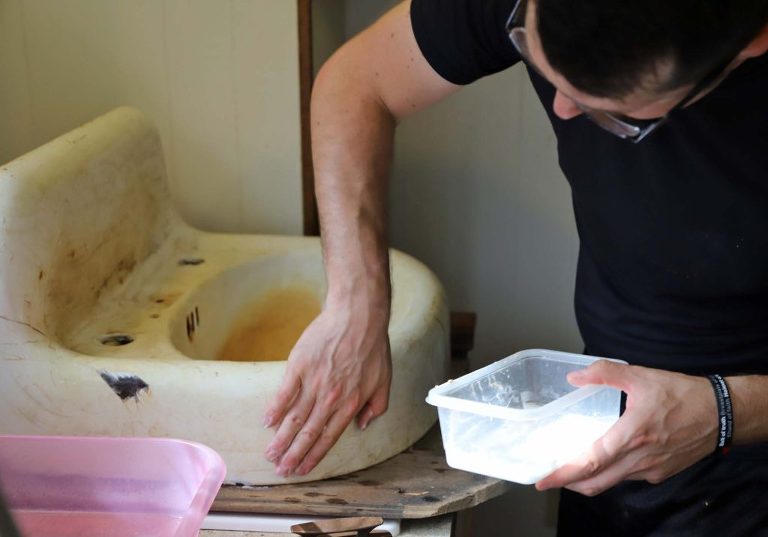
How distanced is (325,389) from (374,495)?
0.11m

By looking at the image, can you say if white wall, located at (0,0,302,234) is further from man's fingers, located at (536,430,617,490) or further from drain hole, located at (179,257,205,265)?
man's fingers, located at (536,430,617,490)

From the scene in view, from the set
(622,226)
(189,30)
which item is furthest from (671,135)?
(189,30)

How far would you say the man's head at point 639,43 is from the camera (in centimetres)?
58

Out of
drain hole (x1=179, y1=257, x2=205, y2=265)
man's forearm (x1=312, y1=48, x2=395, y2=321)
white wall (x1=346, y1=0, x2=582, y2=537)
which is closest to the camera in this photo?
man's forearm (x1=312, y1=48, x2=395, y2=321)

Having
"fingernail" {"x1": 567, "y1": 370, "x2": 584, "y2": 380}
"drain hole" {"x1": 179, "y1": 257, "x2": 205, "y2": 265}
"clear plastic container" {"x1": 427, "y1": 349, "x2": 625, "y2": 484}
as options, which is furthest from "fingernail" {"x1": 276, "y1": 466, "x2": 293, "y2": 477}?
"drain hole" {"x1": 179, "y1": 257, "x2": 205, "y2": 265}

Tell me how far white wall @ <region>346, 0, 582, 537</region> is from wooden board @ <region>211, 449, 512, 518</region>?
0.56 m

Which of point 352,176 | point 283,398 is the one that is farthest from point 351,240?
point 283,398

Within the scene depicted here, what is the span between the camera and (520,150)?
136cm

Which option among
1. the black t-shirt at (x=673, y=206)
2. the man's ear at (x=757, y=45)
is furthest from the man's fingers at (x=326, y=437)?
the man's ear at (x=757, y=45)

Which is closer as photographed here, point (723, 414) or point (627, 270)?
point (723, 414)

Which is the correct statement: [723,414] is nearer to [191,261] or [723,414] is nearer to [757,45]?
[757,45]

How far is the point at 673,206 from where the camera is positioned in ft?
2.92

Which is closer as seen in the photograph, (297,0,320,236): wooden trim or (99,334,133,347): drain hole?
(99,334,133,347): drain hole

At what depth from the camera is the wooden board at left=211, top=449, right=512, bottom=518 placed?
85 cm
